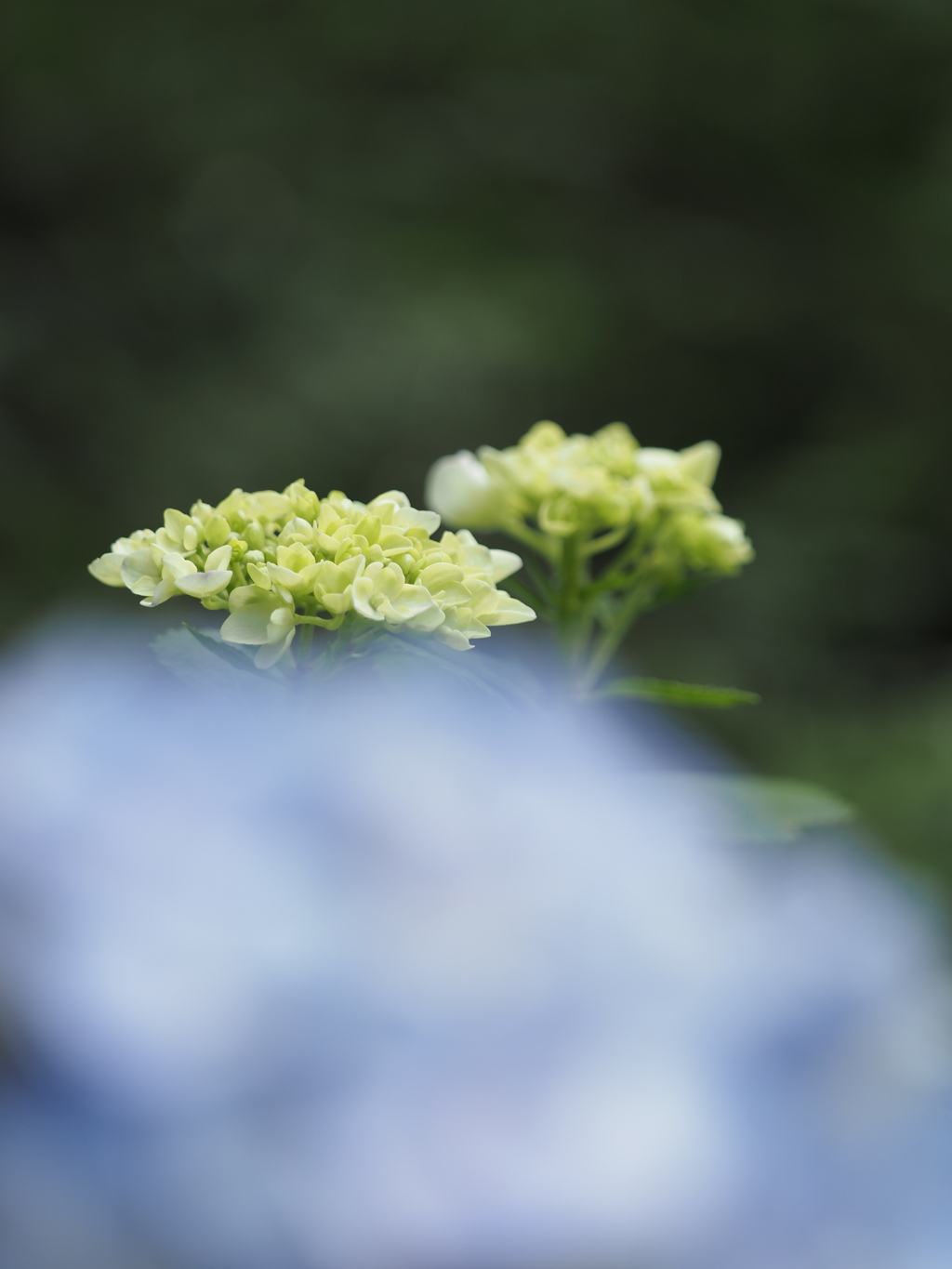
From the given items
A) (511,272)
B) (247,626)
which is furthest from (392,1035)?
(511,272)

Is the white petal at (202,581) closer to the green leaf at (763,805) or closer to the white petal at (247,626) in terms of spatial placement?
the white petal at (247,626)

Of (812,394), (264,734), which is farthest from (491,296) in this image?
(264,734)

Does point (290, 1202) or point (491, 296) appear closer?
point (290, 1202)

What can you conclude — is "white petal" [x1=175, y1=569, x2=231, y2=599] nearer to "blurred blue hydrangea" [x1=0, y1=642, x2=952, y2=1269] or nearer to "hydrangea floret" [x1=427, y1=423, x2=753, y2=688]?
"blurred blue hydrangea" [x1=0, y1=642, x2=952, y2=1269]

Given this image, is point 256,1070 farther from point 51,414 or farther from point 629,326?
point 629,326

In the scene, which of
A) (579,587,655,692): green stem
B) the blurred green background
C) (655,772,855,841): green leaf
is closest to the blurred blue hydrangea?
(655,772,855,841): green leaf

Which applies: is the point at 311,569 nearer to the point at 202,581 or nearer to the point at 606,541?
the point at 202,581

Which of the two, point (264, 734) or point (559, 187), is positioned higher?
point (559, 187)
